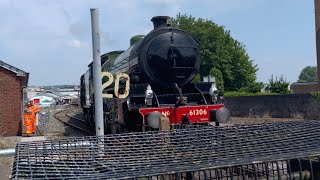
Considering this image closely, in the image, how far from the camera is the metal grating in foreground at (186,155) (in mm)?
1976

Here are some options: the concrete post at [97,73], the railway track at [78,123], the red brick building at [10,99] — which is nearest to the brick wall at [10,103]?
the red brick building at [10,99]

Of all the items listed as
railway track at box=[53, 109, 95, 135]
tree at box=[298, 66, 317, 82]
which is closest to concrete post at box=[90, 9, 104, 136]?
railway track at box=[53, 109, 95, 135]

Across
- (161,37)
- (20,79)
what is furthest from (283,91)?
(161,37)

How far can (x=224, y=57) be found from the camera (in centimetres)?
5047

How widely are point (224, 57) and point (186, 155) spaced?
48.9 meters

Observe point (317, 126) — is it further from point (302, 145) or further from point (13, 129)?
point (13, 129)

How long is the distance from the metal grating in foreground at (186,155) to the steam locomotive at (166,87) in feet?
23.3

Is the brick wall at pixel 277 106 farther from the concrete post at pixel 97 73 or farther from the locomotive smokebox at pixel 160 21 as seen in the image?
the concrete post at pixel 97 73

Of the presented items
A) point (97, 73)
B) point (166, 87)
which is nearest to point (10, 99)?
point (166, 87)

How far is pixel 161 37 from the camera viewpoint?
11.4m

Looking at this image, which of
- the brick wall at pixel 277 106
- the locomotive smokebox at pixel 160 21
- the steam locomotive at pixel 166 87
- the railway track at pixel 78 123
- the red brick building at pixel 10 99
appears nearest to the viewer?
the steam locomotive at pixel 166 87

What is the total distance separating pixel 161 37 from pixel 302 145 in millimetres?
9125

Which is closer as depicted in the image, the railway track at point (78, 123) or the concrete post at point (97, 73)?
the concrete post at point (97, 73)

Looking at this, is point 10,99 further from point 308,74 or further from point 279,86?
point 308,74
